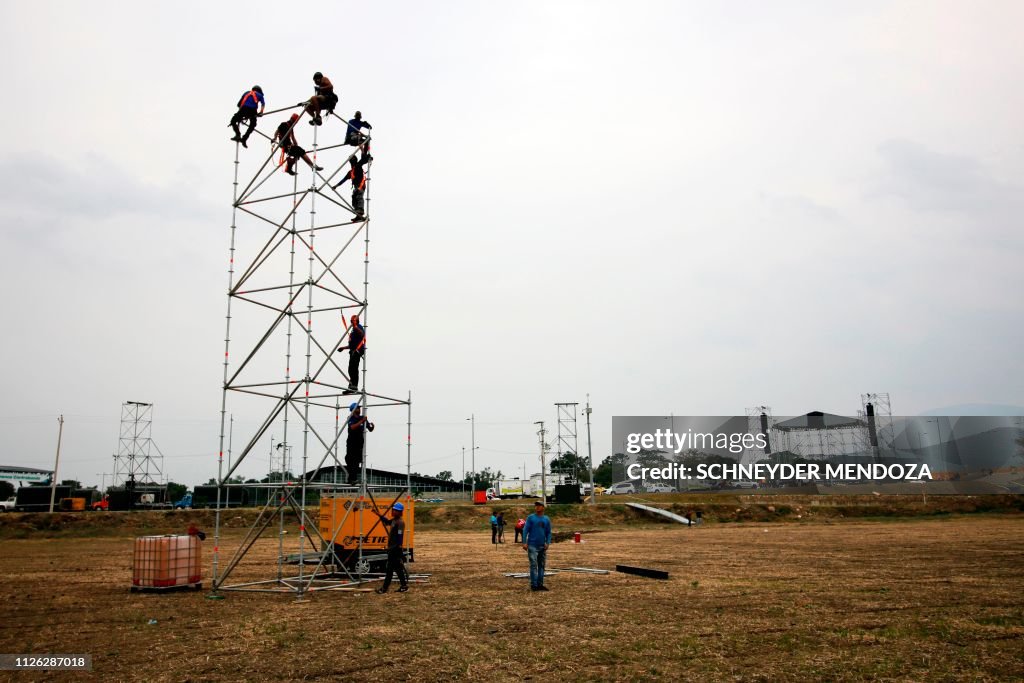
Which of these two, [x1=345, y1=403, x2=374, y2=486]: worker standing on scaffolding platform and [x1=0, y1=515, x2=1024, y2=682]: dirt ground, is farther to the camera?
[x1=345, y1=403, x2=374, y2=486]: worker standing on scaffolding platform

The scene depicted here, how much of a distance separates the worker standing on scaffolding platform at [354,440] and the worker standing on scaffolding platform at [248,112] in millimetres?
6858

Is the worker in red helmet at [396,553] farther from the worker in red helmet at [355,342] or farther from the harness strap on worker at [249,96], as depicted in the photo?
the harness strap on worker at [249,96]

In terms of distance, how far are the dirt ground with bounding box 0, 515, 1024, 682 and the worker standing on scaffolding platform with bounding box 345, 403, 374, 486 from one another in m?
3.39

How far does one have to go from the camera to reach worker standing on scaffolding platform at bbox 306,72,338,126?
17078 millimetres

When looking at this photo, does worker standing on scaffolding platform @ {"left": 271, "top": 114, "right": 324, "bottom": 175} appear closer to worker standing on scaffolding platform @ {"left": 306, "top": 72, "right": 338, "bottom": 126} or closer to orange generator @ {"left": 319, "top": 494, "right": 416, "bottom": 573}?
worker standing on scaffolding platform @ {"left": 306, "top": 72, "right": 338, "bottom": 126}

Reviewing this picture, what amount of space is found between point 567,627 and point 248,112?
42.8 feet

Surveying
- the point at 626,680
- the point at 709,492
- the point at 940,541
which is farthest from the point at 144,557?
the point at 709,492

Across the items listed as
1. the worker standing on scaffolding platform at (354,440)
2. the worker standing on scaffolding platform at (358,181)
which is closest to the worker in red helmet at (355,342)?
the worker standing on scaffolding platform at (354,440)

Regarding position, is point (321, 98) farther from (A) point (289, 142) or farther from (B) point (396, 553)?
(B) point (396, 553)

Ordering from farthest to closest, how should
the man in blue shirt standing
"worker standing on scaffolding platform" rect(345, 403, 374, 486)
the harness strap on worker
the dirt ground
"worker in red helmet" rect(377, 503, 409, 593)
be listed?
"worker standing on scaffolding platform" rect(345, 403, 374, 486) < the harness strap on worker < the man in blue shirt standing < "worker in red helmet" rect(377, 503, 409, 593) < the dirt ground

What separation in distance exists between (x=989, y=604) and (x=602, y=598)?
7.11 metres

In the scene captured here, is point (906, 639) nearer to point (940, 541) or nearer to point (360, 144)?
point (360, 144)

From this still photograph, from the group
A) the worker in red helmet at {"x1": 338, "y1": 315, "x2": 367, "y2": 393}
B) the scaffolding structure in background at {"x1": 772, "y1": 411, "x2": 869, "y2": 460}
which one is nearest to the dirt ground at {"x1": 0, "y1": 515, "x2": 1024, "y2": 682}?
the worker in red helmet at {"x1": 338, "y1": 315, "x2": 367, "y2": 393}

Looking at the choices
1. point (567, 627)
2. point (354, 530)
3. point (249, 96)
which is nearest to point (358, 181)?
point (249, 96)
